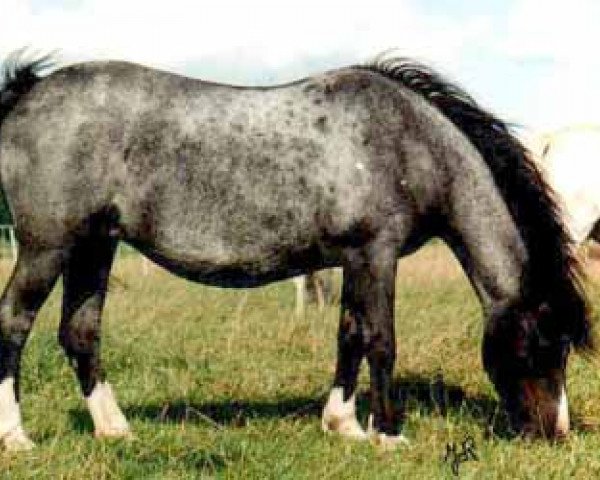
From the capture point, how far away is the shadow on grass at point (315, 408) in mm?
6922

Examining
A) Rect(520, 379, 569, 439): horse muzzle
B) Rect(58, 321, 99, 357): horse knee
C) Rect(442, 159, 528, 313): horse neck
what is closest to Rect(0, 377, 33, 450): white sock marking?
Rect(58, 321, 99, 357): horse knee

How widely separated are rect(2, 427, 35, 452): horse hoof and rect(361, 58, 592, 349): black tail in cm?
308

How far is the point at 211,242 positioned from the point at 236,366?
2.90 m

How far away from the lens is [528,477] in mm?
5340

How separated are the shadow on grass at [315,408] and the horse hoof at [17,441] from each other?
1.92 feet

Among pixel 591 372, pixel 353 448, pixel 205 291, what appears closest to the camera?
pixel 353 448

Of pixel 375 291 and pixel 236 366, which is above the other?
pixel 375 291

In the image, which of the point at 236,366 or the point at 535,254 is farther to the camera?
the point at 236,366

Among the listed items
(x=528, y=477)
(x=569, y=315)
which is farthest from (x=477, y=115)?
(x=528, y=477)

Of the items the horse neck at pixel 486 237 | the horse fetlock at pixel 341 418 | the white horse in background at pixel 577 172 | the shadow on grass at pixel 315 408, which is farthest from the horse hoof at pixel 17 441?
the white horse in background at pixel 577 172

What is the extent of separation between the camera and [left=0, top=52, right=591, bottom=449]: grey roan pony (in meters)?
6.39

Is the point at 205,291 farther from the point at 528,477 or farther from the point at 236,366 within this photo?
the point at 528,477
